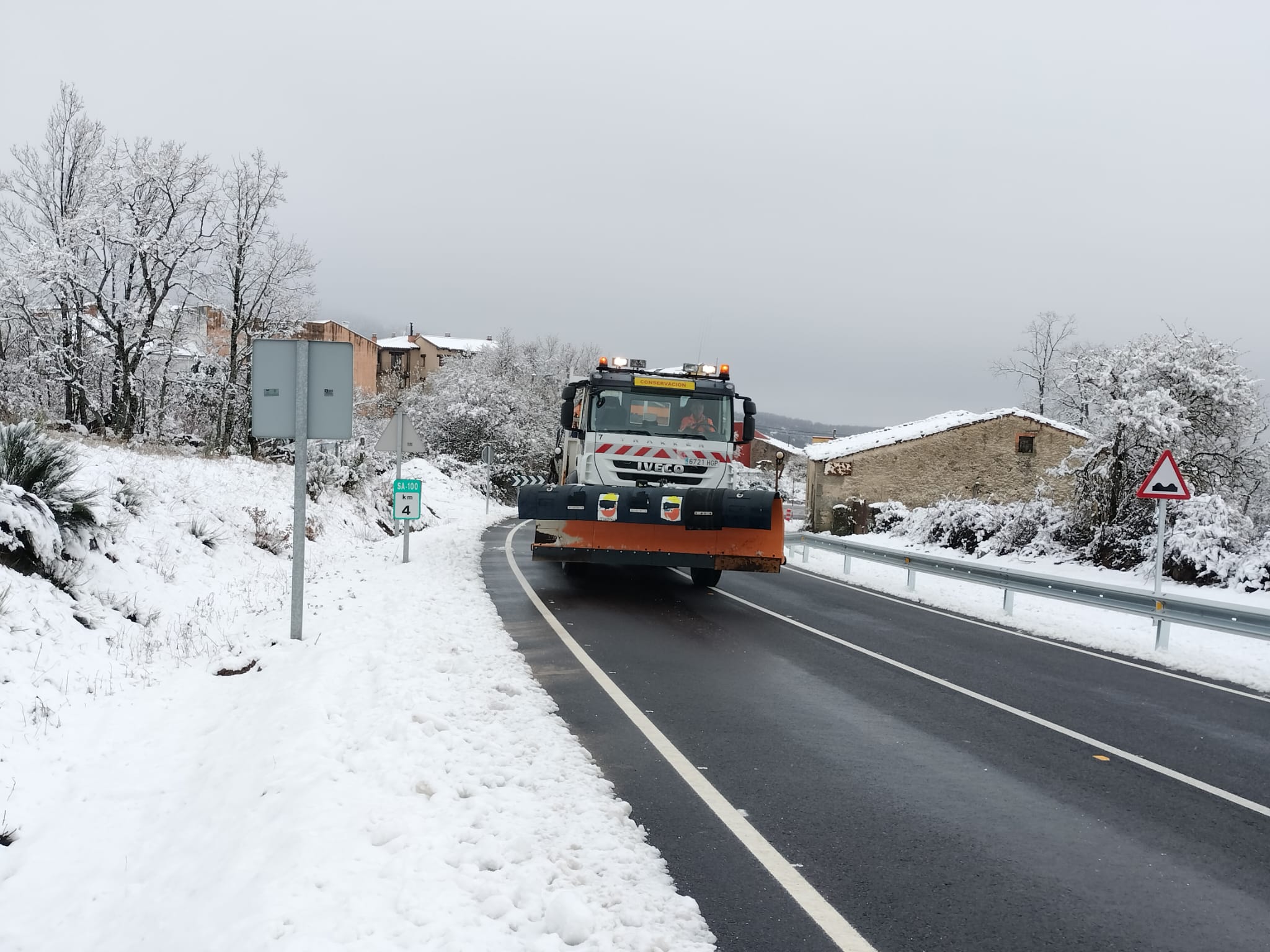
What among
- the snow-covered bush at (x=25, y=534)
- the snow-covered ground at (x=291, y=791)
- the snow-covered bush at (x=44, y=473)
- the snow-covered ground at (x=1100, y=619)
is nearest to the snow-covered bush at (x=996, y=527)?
A: the snow-covered ground at (x=1100, y=619)

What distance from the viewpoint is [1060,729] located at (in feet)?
20.9

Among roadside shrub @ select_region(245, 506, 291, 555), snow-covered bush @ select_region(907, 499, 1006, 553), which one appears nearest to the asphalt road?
roadside shrub @ select_region(245, 506, 291, 555)

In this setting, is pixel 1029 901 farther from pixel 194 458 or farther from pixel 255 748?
pixel 194 458

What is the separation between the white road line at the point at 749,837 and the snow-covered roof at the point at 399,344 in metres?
98.7

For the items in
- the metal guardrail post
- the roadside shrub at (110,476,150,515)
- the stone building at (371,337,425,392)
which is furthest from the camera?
the stone building at (371,337,425,392)

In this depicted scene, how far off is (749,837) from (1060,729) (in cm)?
348

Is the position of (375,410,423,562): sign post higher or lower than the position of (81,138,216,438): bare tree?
lower

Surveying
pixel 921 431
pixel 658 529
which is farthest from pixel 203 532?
pixel 921 431

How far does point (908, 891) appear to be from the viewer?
12.1ft

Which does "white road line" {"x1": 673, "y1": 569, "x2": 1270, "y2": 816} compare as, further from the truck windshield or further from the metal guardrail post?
the metal guardrail post

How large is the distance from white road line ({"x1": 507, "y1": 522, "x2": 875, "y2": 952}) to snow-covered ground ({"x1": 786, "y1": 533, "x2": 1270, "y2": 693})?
6634 millimetres

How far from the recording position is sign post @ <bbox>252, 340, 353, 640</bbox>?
7.04 metres

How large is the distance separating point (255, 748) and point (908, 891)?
377cm

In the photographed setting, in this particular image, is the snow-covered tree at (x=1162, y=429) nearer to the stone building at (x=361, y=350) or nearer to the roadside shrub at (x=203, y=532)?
the roadside shrub at (x=203, y=532)
